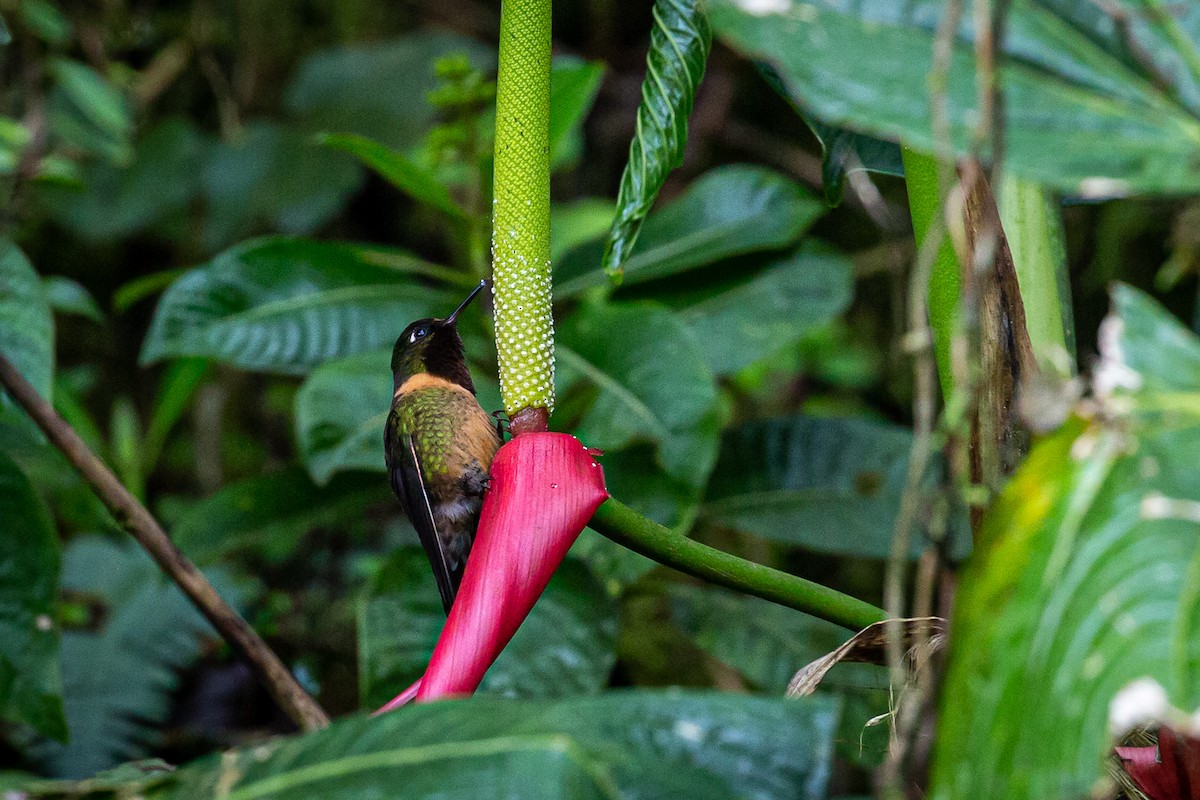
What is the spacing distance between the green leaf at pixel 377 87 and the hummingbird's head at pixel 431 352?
1.65m

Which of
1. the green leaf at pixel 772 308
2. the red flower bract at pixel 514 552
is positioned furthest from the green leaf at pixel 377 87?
the red flower bract at pixel 514 552

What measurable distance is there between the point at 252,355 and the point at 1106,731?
1.05 m

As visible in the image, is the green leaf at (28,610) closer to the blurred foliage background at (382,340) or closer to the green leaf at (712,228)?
the blurred foliage background at (382,340)

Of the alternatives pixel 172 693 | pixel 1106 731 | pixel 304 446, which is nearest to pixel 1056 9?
pixel 1106 731

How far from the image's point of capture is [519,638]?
1.07 m

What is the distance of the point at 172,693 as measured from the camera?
1.53 meters

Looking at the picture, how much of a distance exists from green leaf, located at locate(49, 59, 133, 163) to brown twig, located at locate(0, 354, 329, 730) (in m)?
1.42

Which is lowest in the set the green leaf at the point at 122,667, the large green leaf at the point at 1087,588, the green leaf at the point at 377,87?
the green leaf at the point at 122,667

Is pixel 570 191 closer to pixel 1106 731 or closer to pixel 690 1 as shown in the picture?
pixel 690 1

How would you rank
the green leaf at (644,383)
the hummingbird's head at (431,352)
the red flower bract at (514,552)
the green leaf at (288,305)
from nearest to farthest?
the red flower bract at (514,552) → the hummingbird's head at (431,352) → the green leaf at (644,383) → the green leaf at (288,305)

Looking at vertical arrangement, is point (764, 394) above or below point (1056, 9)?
below

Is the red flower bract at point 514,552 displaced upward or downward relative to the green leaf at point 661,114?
downward

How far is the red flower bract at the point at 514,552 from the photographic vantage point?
531 millimetres

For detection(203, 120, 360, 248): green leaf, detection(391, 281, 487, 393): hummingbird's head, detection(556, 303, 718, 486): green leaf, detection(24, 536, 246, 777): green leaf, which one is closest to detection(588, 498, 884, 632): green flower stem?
detection(391, 281, 487, 393): hummingbird's head
